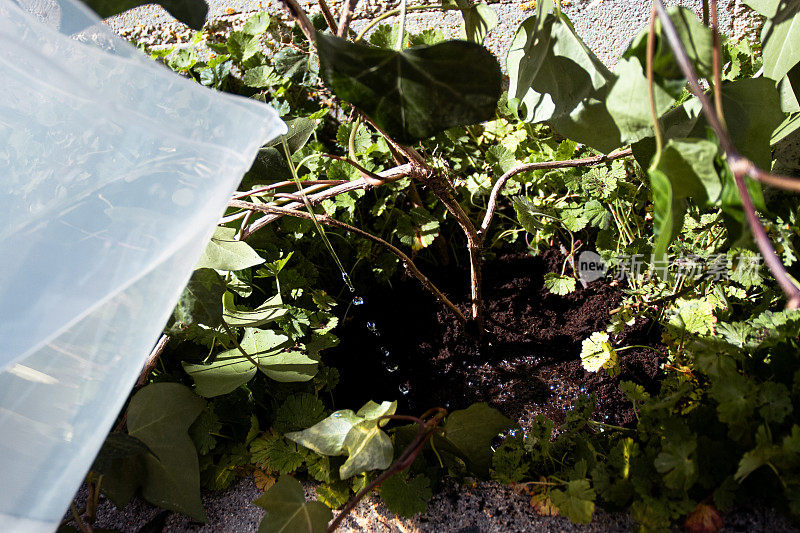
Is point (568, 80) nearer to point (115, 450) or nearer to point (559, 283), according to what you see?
point (559, 283)

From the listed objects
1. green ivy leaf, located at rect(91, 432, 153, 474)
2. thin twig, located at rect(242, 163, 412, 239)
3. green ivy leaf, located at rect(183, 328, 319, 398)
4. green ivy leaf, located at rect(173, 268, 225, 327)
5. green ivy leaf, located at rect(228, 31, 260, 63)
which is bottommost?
green ivy leaf, located at rect(183, 328, 319, 398)

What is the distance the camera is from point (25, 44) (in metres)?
0.49

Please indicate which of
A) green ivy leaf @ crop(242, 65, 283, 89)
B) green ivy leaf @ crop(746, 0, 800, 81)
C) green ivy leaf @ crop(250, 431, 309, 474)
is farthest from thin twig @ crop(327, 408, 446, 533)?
green ivy leaf @ crop(242, 65, 283, 89)

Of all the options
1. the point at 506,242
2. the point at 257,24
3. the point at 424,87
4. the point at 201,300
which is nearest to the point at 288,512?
the point at 201,300

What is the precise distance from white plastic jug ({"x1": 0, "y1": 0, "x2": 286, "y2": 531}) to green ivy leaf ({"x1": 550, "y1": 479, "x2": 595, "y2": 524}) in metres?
0.55

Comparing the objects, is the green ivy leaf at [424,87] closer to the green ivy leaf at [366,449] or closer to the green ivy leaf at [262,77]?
the green ivy leaf at [366,449]

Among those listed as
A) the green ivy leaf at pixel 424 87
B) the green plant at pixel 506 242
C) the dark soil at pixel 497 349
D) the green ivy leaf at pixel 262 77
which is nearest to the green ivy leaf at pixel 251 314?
the green plant at pixel 506 242

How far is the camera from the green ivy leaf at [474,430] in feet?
2.78

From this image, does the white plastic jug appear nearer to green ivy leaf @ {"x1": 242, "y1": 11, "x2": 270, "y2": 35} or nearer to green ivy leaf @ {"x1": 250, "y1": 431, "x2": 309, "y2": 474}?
green ivy leaf @ {"x1": 250, "y1": 431, "x2": 309, "y2": 474}

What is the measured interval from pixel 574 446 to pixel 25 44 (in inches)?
33.8

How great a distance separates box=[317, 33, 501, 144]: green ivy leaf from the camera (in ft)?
2.08

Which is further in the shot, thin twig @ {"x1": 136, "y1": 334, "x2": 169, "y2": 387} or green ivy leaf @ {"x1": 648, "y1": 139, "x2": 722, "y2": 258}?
thin twig @ {"x1": 136, "y1": 334, "x2": 169, "y2": 387}

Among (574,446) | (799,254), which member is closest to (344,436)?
(574,446)

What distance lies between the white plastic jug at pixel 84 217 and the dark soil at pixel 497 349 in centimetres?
62
